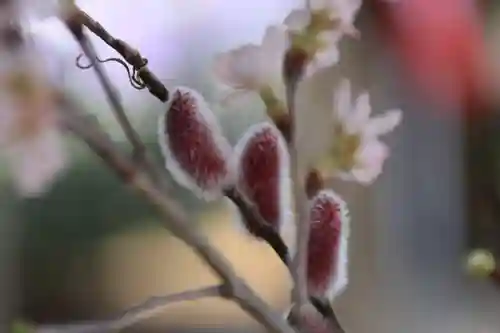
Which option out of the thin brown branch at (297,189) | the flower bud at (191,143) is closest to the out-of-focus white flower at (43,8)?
the flower bud at (191,143)

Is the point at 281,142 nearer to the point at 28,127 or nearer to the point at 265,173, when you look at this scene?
the point at 265,173

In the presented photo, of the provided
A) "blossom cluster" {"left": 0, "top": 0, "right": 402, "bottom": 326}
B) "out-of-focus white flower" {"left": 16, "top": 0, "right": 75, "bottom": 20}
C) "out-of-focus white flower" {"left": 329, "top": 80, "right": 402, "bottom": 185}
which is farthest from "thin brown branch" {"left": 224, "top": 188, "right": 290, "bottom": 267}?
"out-of-focus white flower" {"left": 16, "top": 0, "right": 75, "bottom": 20}

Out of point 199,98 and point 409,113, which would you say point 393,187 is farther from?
point 199,98

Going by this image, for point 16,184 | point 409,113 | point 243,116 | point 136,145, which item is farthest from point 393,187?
point 16,184

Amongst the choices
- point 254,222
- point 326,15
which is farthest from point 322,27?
point 254,222

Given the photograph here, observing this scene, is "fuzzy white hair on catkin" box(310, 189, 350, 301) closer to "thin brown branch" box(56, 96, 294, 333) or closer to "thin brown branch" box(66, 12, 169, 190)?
"thin brown branch" box(56, 96, 294, 333)

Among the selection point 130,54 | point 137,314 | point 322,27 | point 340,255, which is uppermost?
point 322,27

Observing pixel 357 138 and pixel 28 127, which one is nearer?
pixel 28 127
